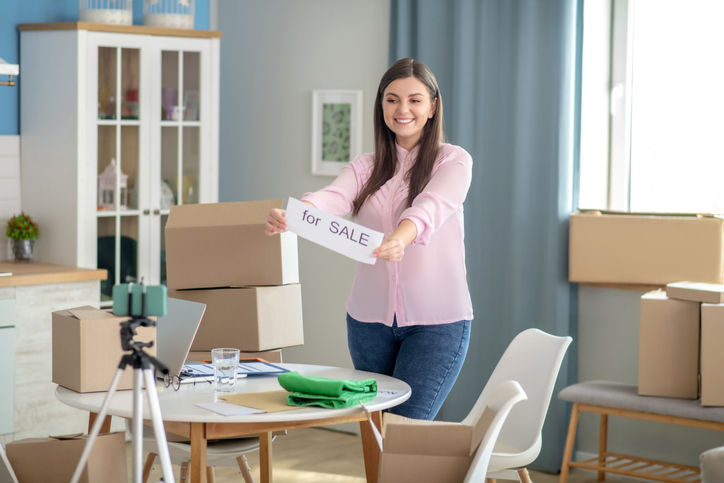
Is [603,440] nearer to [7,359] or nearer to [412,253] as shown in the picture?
[412,253]

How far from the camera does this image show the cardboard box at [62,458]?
2.23m

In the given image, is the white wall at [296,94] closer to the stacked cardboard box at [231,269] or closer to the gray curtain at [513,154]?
the gray curtain at [513,154]

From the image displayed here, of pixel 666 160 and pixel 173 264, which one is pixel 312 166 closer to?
Answer: pixel 666 160

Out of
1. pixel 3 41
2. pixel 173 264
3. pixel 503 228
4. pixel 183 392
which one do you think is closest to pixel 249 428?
pixel 183 392

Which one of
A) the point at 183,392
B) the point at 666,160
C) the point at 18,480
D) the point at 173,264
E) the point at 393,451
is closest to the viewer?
the point at 393,451

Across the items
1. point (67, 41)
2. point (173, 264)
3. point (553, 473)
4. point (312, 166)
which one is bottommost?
point (553, 473)

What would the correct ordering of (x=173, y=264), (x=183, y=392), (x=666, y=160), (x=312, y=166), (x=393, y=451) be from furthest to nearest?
(x=312, y=166) → (x=666, y=160) → (x=173, y=264) → (x=183, y=392) → (x=393, y=451)

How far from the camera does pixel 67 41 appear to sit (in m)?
4.29

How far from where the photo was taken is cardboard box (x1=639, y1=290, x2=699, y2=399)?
12.0 feet

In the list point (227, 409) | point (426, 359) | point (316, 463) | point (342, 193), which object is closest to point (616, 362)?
point (316, 463)

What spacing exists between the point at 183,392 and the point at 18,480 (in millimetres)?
428

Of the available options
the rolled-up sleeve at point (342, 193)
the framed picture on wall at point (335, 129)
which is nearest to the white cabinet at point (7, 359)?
the framed picture on wall at point (335, 129)

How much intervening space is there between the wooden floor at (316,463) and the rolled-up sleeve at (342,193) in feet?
5.43

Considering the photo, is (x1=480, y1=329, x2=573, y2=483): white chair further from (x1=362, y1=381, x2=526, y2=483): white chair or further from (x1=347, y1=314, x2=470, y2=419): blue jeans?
(x1=362, y1=381, x2=526, y2=483): white chair
